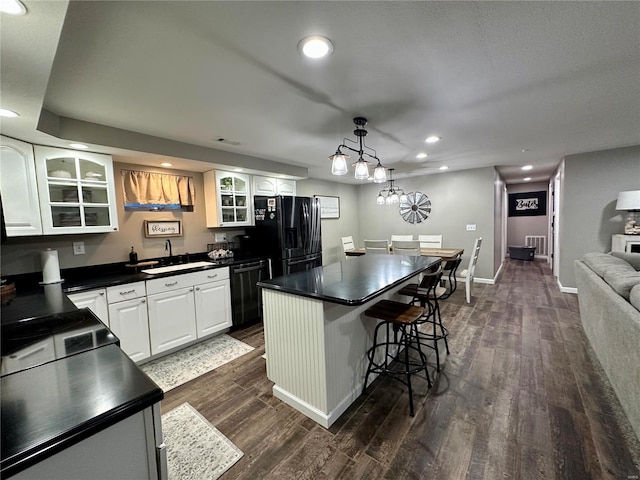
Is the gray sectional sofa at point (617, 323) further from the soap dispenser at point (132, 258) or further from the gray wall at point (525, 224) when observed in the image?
the gray wall at point (525, 224)

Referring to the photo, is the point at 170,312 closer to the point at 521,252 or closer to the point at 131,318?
the point at 131,318

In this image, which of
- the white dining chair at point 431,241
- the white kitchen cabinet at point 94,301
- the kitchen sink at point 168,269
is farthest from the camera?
the white dining chair at point 431,241

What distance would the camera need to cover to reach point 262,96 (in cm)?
203

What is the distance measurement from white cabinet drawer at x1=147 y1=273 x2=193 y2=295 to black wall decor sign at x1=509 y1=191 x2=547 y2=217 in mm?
9441

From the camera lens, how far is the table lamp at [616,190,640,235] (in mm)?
3570

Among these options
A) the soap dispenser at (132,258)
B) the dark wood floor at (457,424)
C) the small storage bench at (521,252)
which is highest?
the soap dispenser at (132,258)

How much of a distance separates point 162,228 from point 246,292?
1.33 m

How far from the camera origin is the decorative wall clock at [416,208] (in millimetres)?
6039

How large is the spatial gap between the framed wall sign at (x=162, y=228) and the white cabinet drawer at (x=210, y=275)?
2.70 feet

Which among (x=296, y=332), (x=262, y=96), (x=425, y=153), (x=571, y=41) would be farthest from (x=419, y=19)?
(x=425, y=153)


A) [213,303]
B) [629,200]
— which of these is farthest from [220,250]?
[629,200]

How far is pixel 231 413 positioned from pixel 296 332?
2.59 feet

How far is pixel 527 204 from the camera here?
8219 mm

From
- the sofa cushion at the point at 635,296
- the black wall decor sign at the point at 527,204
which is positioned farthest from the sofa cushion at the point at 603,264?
the black wall decor sign at the point at 527,204
